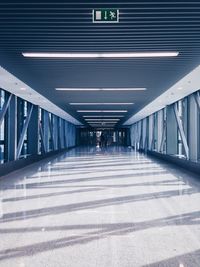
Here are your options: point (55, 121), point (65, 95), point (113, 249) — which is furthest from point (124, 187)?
point (55, 121)

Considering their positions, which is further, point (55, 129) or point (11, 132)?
point (55, 129)

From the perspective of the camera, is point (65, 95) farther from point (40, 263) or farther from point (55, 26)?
point (40, 263)

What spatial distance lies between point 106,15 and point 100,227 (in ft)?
12.6

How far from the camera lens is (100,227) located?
18.7 feet

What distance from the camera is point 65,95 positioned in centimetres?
1786

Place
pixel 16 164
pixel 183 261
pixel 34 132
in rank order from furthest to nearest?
1. pixel 34 132
2. pixel 16 164
3. pixel 183 261

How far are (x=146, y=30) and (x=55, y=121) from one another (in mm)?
29318

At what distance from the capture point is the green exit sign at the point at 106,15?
6453 mm

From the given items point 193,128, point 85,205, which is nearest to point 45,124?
point 193,128

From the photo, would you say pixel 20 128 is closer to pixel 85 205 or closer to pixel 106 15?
pixel 85 205

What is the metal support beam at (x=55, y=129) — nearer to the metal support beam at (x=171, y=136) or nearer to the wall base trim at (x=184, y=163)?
the metal support beam at (x=171, y=136)

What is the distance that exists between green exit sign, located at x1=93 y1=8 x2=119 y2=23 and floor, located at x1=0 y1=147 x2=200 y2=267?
3.69 metres

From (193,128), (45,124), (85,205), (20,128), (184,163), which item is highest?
(45,124)

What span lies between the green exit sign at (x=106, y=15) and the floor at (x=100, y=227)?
369 centimetres
